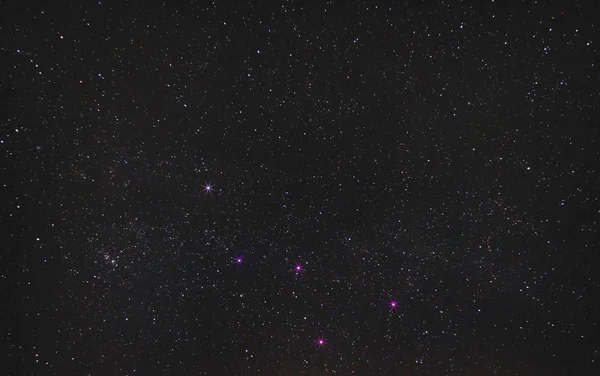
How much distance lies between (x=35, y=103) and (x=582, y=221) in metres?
1.61

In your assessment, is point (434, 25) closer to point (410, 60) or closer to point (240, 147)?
point (410, 60)

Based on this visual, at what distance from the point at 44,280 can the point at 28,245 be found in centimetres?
11

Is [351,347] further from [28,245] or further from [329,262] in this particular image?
[28,245]

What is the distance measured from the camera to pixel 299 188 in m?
0.90

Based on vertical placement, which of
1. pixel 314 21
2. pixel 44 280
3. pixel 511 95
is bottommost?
pixel 44 280

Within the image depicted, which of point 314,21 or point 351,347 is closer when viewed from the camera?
point 314,21

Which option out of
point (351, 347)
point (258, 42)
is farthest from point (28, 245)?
point (351, 347)

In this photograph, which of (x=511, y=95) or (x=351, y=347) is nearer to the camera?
(x=511, y=95)

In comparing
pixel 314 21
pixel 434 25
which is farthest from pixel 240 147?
pixel 434 25

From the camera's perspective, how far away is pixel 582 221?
923 mm

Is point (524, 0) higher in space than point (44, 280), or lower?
higher

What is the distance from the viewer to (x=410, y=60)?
847mm

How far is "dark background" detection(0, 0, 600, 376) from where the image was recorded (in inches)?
32.7

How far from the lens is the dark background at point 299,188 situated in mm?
831
